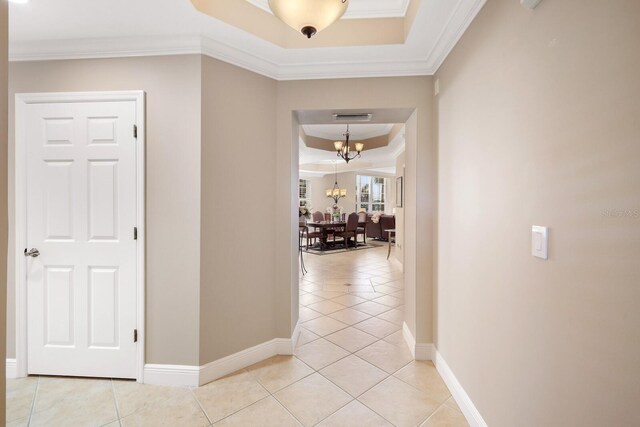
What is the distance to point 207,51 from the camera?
215cm

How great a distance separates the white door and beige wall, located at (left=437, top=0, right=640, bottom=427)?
7.88 feet

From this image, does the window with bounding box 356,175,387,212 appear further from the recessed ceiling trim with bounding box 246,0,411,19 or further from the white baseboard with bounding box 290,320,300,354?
the recessed ceiling trim with bounding box 246,0,411,19

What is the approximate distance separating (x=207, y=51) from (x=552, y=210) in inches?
93.7

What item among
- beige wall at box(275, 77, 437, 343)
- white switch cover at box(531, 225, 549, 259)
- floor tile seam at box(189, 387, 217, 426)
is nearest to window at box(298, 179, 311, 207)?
beige wall at box(275, 77, 437, 343)

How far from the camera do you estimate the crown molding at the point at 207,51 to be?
82.0 inches

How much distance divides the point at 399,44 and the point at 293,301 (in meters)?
2.39

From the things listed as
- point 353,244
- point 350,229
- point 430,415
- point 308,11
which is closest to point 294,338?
point 430,415

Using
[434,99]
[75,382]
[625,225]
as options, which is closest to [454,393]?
[625,225]

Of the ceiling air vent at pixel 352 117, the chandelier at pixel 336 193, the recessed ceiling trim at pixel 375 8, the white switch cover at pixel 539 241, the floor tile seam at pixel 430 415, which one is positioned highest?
the recessed ceiling trim at pixel 375 8

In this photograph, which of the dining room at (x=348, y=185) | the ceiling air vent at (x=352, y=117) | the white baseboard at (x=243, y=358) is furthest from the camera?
the dining room at (x=348, y=185)

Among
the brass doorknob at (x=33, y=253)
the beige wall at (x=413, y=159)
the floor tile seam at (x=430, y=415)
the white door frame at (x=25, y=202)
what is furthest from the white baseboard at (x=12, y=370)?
the floor tile seam at (x=430, y=415)

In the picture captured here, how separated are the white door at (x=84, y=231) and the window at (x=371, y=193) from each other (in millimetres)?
10573

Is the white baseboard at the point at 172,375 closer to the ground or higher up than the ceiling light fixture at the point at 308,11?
closer to the ground

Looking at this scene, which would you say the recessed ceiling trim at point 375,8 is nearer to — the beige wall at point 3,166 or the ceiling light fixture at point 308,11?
the ceiling light fixture at point 308,11
